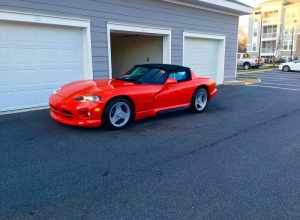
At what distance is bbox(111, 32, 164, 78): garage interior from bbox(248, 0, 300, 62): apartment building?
36.5 meters

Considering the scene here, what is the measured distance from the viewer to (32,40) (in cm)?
655

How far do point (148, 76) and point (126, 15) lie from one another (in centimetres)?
340

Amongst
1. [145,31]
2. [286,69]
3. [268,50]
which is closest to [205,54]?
[145,31]

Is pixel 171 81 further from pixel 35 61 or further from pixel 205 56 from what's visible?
pixel 205 56

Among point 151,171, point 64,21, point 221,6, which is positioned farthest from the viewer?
point 221,6

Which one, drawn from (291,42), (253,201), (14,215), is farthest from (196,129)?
(291,42)

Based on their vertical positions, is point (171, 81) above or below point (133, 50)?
below

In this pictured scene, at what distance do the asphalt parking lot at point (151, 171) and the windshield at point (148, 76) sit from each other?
944 millimetres

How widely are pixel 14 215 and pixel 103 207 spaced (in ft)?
2.60

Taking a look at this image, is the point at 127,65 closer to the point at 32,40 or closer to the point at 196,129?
the point at 32,40

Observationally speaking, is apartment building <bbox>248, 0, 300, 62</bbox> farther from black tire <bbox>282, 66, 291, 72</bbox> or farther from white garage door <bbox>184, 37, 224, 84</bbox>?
white garage door <bbox>184, 37, 224, 84</bbox>

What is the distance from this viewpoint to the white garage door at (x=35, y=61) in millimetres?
6238

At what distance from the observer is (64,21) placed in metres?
6.84

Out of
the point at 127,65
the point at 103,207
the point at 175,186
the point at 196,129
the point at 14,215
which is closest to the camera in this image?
the point at 14,215
